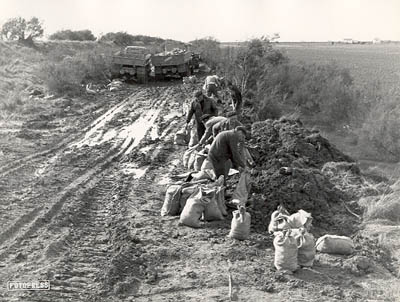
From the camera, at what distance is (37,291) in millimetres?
5770

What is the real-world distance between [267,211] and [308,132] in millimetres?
6116

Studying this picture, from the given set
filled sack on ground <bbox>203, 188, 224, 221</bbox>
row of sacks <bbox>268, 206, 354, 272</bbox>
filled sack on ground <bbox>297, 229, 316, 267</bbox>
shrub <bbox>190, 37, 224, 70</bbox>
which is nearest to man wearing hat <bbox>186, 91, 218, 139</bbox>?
filled sack on ground <bbox>203, 188, 224, 221</bbox>

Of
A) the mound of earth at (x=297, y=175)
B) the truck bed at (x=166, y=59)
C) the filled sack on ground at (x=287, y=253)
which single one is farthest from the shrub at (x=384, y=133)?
the filled sack on ground at (x=287, y=253)

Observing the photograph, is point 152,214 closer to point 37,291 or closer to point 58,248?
point 58,248

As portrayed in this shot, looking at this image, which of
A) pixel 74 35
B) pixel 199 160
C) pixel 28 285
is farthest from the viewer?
pixel 74 35

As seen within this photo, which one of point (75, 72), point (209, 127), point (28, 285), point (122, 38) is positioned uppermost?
point (122, 38)

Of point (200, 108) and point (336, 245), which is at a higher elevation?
point (200, 108)

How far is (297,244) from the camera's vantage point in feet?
21.1

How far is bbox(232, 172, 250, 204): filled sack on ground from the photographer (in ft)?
26.1

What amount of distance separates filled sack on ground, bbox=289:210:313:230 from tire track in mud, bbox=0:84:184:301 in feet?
8.48

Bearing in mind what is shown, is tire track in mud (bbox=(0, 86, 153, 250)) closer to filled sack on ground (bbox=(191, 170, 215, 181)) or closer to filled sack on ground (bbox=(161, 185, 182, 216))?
filled sack on ground (bbox=(161, 185, 182, 216))

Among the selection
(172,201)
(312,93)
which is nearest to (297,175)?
(172,201)

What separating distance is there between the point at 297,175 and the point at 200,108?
267 cm

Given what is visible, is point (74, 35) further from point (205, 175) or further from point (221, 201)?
point (221, 201)
